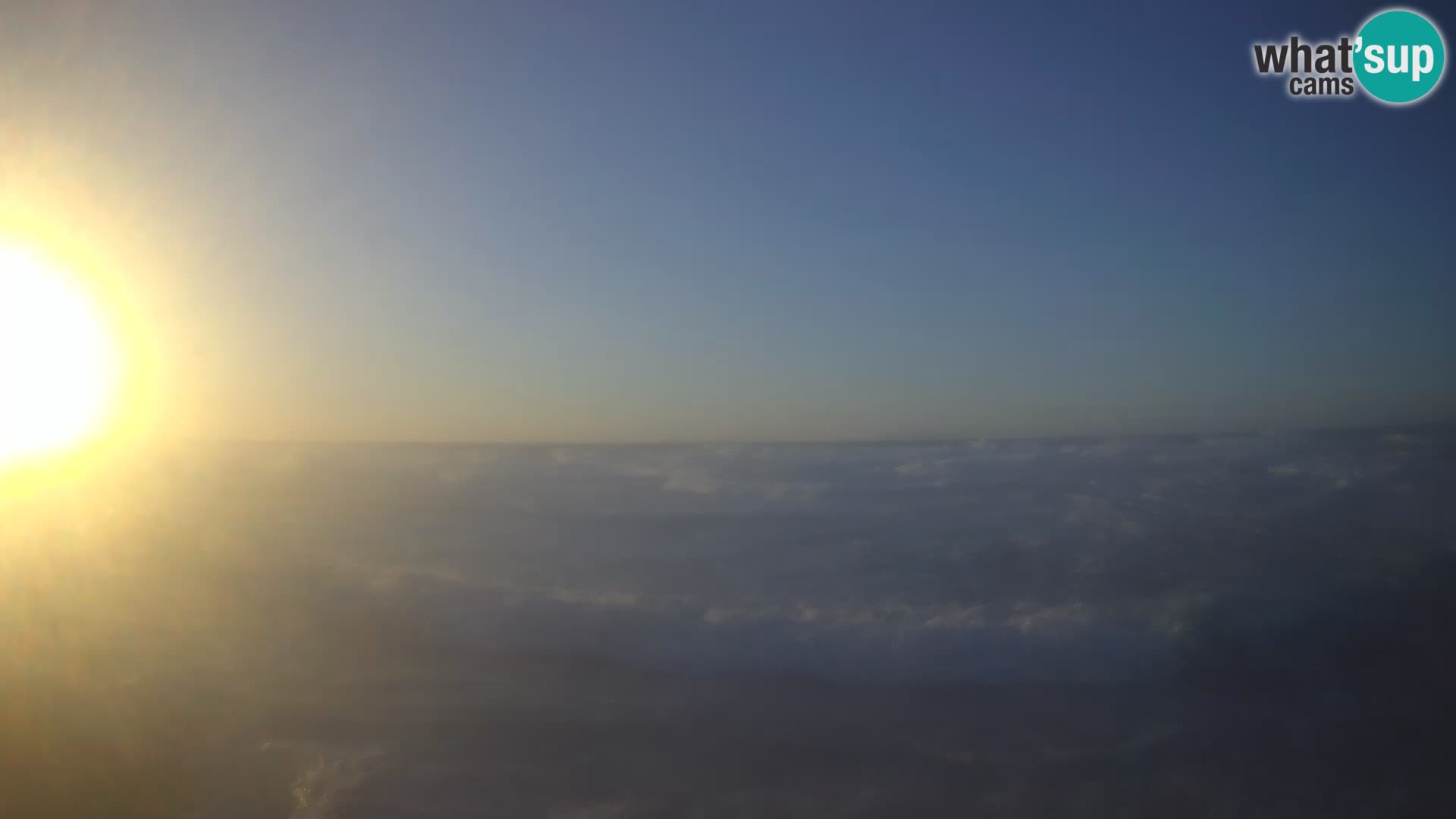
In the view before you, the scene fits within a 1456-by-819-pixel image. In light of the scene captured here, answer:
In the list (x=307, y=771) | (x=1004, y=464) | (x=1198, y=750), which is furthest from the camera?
(x=1004, y=464)

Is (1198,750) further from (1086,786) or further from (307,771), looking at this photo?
(307,771)

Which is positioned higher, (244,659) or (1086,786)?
(244,659)

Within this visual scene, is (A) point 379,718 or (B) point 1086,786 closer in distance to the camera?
(B) point 1086,786

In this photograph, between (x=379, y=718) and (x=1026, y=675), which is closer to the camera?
(x=379, y=718)

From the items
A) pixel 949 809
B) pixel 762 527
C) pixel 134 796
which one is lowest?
pixel 949 809

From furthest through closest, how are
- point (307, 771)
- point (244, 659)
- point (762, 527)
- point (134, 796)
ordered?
point (762, 527)
point (244, 659)
point (307, 771)
point (134, 796)

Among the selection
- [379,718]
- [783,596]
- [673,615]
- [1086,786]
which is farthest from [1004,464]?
[379,718]

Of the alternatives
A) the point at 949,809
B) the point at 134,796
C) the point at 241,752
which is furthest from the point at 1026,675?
the point at 134,796

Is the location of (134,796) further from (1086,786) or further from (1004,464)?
(1004,464)

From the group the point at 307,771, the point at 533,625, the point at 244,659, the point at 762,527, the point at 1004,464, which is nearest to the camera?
the point at 307,771
